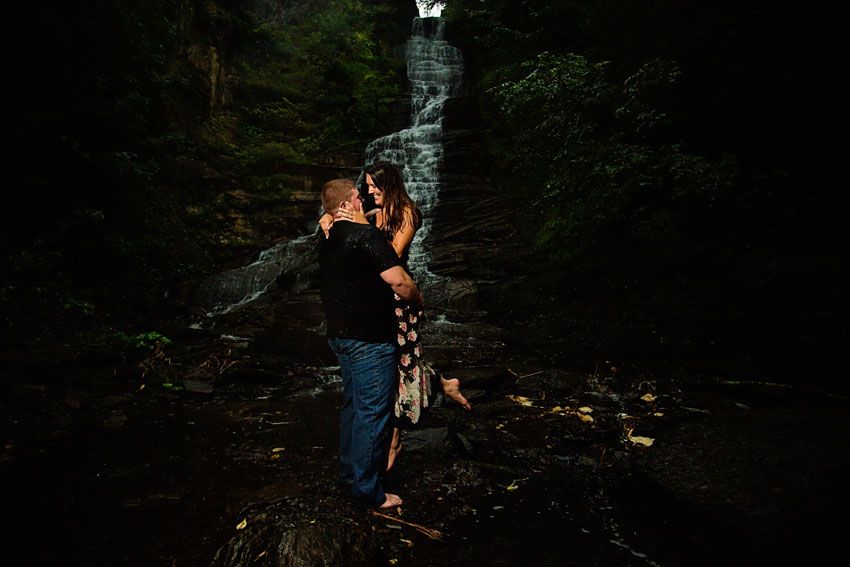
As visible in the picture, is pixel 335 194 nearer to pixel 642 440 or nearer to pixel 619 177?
pixel 642 440

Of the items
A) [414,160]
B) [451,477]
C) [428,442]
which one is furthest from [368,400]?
[414,160]

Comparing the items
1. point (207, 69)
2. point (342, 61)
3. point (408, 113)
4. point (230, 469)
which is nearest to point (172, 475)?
point (230, 469)

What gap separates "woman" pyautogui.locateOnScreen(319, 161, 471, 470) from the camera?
278cm

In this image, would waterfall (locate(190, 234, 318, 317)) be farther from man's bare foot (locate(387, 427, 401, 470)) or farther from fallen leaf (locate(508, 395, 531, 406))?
man's bare foot (locate(387, 427, 401, 470))

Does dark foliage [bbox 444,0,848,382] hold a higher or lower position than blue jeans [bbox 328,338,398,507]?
higher

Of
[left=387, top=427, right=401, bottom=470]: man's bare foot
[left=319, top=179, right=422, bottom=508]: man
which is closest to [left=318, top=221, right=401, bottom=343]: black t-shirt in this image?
[left=319, top=179, right=422, bottom=508]: man

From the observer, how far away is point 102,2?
25.7 feet

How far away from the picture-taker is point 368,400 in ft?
7.78

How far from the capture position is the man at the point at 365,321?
2326 mm

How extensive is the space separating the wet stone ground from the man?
19.3 inches

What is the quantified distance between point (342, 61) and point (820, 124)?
20794 millimetres

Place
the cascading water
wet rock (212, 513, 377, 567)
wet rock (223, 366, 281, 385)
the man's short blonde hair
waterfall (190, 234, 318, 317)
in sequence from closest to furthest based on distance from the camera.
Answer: wet rock (212, 513, 377, 567) < the man's short blonde hair < wet rock (223, 366, 281, 385) < waterfall (190, 234, 318, 317) < the cascading water

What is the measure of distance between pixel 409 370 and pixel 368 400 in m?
0.56

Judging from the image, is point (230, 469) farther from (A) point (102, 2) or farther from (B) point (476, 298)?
(A) point (102, 2)
